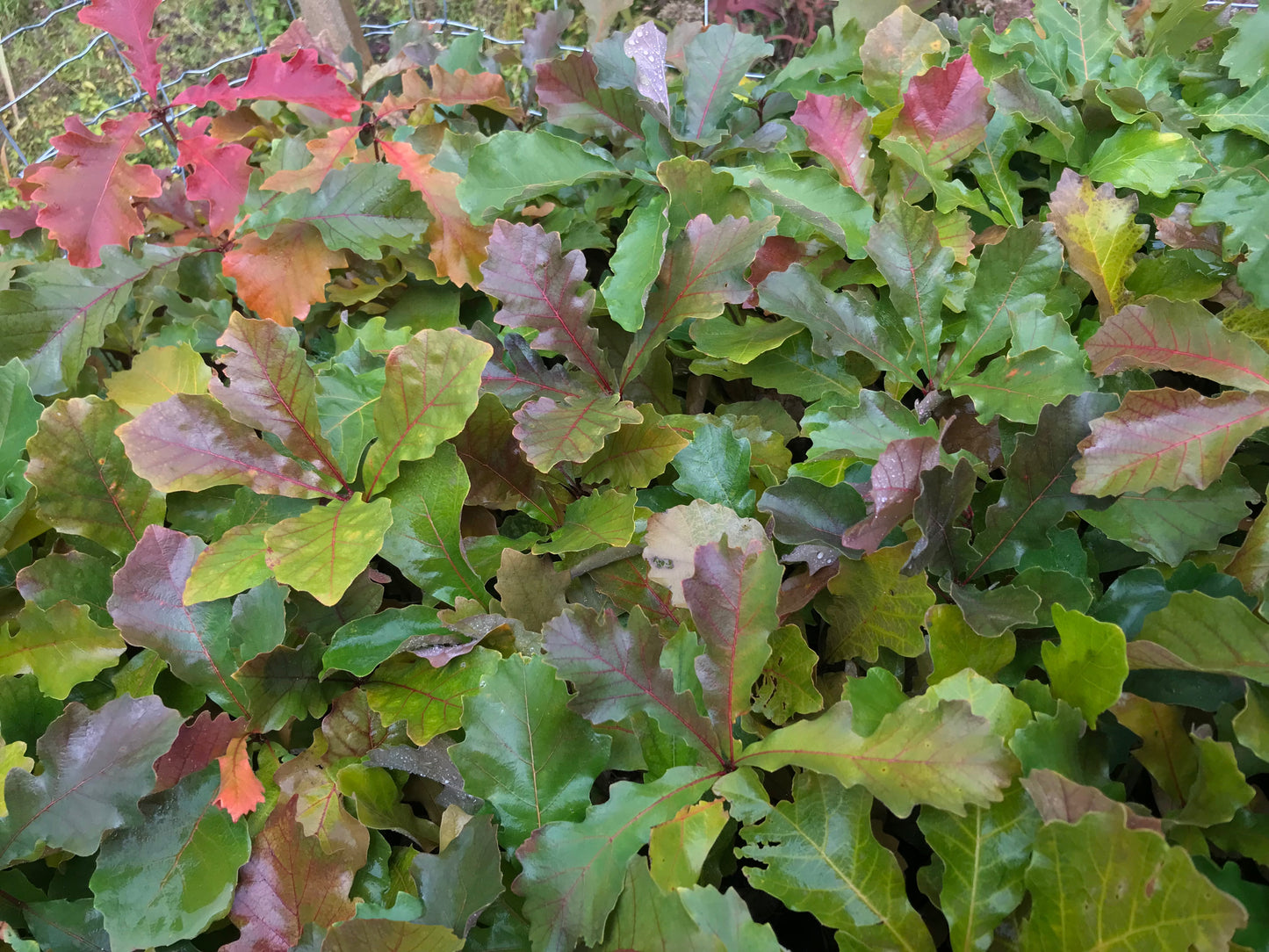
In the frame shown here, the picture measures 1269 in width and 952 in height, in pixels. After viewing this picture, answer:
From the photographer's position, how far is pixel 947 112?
0.78 meters

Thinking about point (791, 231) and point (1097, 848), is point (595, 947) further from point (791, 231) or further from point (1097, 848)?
point (791, 231)

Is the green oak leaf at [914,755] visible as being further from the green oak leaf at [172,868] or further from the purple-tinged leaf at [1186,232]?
the purple-tinged leaf at [1186,232]

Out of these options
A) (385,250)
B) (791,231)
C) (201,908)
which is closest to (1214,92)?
(791,231)

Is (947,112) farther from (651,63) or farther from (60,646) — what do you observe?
(60,646)

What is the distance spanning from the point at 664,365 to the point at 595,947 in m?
0.49

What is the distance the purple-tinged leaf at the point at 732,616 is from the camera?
0.53 metres

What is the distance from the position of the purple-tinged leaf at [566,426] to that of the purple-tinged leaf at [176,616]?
0.28 metres

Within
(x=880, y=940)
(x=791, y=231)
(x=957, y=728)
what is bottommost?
(x=880, y=940)

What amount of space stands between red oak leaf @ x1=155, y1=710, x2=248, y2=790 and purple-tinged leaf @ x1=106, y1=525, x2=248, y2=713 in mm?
33

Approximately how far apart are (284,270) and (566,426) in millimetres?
437

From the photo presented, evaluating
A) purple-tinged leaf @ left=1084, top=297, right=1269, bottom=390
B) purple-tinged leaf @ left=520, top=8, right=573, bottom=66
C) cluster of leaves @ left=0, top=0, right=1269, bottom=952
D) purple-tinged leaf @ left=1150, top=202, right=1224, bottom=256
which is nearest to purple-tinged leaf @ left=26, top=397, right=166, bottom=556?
cluster of leaves @ left=0, top=0, right=1269, bottom=952

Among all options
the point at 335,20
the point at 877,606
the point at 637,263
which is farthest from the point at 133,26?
the point at 877,606

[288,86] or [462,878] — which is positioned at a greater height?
[288,86]

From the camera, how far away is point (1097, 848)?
1.35ft
